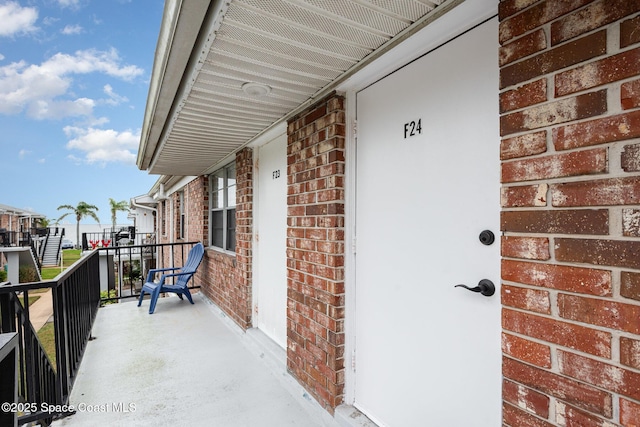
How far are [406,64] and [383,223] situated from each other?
0.97 m

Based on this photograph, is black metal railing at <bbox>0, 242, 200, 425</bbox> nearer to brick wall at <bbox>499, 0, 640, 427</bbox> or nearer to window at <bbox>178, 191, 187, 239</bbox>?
brick wall at <bbox>499, 0, 640, 427</bbox>

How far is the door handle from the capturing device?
1462 mm

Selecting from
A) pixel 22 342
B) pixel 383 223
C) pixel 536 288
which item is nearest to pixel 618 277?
pixel 536 288

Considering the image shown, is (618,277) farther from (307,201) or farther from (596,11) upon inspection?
(307,201)

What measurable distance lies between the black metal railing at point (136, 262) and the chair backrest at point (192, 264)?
1.45 feet

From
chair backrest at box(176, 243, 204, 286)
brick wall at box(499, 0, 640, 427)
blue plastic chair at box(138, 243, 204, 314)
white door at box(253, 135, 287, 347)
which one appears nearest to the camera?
brick wall at box(499, 0, 640, 427)

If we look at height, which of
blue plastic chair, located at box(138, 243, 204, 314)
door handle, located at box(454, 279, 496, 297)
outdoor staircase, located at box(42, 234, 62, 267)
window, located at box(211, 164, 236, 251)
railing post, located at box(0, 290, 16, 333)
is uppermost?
window, located at box(211, 164, 236, 251)

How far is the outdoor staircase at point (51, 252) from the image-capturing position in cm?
1953

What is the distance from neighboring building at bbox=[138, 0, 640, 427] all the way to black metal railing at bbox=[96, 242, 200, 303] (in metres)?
4.71

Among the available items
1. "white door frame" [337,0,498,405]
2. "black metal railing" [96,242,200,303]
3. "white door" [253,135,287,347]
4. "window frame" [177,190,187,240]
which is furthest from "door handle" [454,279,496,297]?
"window frame" [177,190,187,240]

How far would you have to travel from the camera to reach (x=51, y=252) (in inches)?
786

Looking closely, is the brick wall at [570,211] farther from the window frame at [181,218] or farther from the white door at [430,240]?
the window frame at [181,218]

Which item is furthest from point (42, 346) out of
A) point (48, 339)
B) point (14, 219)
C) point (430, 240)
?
point (14, 219)

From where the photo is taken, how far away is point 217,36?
161 cm
